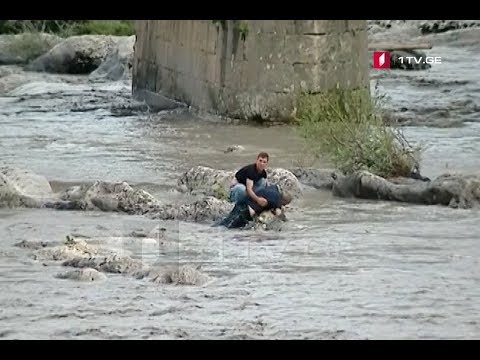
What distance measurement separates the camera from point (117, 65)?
101ft

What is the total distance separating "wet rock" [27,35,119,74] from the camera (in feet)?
104

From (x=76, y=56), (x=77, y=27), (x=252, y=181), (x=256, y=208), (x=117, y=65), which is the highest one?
(x=77, y=27)

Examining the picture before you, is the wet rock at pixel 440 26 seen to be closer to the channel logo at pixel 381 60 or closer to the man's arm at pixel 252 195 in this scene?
the channel logo at pixel 381 60

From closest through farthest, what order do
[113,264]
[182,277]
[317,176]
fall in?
[182,277] → [113,264] → [317,176]

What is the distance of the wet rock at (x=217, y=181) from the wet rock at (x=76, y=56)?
50.8 feet

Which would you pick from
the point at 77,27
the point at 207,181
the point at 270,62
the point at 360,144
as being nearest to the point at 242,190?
the point at 207,181

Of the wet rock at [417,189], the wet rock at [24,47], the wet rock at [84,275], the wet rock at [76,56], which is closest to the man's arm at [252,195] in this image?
the wet rock at [84,275]

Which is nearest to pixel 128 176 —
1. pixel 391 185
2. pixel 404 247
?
pixel 391 185

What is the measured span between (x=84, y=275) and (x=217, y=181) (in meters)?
4.28

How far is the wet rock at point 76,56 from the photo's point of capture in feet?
104

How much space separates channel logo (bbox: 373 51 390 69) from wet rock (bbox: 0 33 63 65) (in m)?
8.42

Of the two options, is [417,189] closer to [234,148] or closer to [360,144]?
[360,144]

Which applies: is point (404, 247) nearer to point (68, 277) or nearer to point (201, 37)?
point (68, 277)

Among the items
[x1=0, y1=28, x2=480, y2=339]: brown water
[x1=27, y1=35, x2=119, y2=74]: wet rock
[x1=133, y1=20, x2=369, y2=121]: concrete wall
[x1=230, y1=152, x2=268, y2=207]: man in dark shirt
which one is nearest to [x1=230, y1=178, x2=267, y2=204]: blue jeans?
[x1=230, y1=152, x2=268, y2=207]: man in dark shirt
